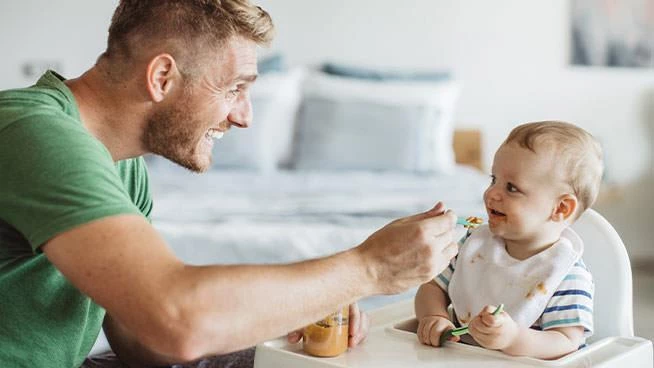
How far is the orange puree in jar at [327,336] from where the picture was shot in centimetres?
164

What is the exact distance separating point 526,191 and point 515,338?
0.30 m

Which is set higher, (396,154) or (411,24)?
(411,24)

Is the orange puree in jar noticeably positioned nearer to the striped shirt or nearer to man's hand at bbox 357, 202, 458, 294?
man's hand at bbox 357, 202, 458, 294

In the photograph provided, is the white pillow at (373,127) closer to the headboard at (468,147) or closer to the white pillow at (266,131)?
the white pillow at (266,131)

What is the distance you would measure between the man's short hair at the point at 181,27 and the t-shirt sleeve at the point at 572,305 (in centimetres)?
72

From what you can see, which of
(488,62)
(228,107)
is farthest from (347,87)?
(228,107)

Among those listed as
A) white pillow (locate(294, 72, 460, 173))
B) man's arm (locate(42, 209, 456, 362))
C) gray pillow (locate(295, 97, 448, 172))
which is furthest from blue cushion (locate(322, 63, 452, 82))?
man's arm (locate(42, 209, 456, 362))

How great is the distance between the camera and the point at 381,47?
16.6 feet

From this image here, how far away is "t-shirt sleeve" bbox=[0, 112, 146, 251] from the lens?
1.35m

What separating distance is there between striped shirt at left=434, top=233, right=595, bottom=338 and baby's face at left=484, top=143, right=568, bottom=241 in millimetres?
113

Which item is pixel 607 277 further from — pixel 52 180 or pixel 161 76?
pixel 52 180

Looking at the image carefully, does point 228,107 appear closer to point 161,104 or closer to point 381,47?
point 161,104

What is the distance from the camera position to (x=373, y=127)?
4480 millimetres

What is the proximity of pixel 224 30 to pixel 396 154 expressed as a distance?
2707 millimetres
